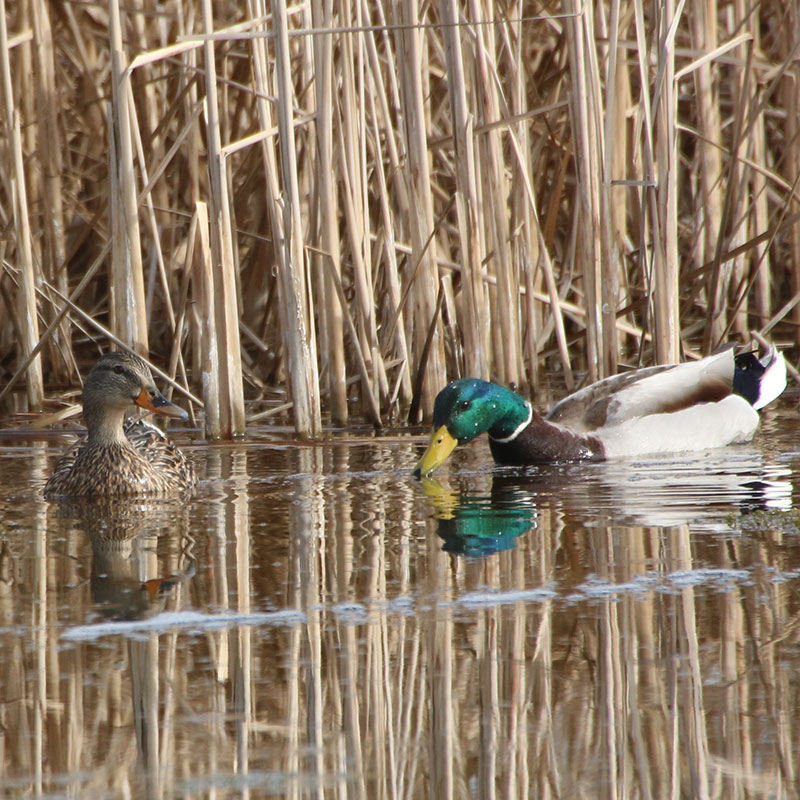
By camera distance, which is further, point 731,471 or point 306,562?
point 731,471

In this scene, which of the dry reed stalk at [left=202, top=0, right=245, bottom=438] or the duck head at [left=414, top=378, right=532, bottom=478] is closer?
the duck head at [left=414, top=378, right=532, bottom=478]

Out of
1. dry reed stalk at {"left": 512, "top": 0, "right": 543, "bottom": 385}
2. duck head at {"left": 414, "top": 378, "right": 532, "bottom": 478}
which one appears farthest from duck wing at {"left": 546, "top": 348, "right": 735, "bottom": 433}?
dry reed stalk at {"left": 512, "top": 0, "right": 543, "bottom": 385}

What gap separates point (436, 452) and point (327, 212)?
148 centimetres

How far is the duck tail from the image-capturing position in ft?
25.3

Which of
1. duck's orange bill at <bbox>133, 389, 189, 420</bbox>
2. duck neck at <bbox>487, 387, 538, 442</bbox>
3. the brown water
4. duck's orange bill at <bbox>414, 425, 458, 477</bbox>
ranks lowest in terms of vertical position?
the brown water

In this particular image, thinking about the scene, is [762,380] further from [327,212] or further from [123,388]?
[123,388]

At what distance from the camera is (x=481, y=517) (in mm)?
5535

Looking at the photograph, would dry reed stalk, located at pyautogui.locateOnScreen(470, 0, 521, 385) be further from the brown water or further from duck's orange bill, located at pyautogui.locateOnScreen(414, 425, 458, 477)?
the brown water

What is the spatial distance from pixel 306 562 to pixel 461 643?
1.12m

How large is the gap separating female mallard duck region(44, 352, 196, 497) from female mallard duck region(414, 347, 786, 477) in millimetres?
1343

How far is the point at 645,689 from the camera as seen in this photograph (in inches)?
128

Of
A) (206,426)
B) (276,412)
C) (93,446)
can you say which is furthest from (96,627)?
(276,412)

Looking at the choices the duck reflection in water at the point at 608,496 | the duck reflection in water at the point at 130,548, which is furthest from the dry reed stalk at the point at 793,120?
the duck reflection in water at the point at 130,548

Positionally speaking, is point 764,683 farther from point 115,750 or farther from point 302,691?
point 115,750
